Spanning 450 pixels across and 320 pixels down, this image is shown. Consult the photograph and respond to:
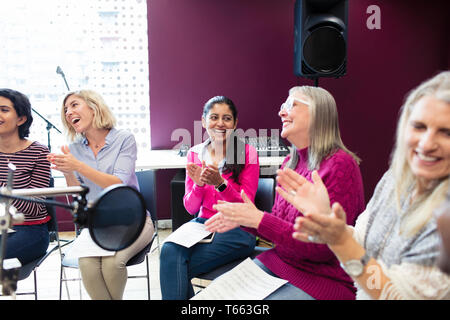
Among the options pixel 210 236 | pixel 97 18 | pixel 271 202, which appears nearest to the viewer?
pixel 210 236

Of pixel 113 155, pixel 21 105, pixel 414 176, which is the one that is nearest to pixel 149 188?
pixel 113 155

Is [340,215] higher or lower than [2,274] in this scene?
higher

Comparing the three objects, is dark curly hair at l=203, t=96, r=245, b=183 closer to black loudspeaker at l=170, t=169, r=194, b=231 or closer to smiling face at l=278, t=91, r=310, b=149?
smiling face at l=278, t=91, r=310, b=149

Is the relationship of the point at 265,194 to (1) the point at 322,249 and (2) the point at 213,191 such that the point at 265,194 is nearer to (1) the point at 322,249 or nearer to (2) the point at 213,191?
(2) the point at 213,191

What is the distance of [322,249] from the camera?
121cm

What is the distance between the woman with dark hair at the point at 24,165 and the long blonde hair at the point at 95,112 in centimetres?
20

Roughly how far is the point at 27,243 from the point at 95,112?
2.39 feet

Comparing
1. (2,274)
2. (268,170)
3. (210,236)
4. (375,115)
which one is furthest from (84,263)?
→ (375,115)

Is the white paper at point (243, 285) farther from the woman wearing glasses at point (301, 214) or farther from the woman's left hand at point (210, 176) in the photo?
the woman's left hand at point (210, 176)

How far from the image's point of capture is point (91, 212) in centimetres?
63

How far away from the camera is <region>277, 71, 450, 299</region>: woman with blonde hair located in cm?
77

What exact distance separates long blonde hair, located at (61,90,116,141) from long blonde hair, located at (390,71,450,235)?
1425 mm

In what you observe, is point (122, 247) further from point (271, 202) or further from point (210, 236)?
point (271, 202)
